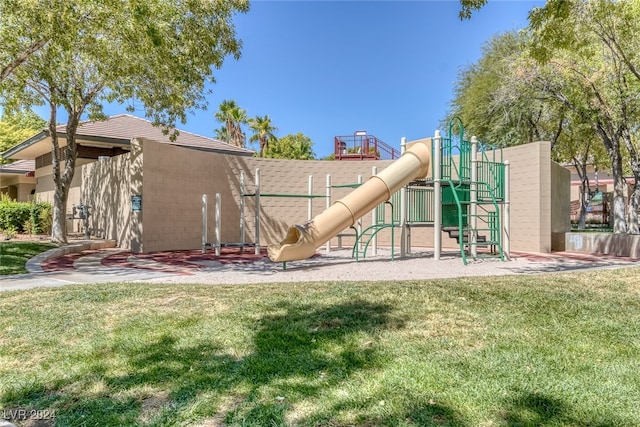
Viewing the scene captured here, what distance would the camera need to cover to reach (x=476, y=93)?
19562 millimetres

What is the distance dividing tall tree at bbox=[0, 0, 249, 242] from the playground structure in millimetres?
4874

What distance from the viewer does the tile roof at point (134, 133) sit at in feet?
56.4

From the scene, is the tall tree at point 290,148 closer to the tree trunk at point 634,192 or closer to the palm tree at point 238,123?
the palm tree at point 238,123

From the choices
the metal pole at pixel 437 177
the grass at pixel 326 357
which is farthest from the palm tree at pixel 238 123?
the grass at pixel 326 357

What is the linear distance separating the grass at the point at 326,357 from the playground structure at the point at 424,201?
3.14 m

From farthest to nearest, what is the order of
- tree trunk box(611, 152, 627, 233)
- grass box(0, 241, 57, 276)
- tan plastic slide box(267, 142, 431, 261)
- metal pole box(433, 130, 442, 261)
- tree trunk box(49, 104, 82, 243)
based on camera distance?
tree trunk box(611, 152, 627, 233)
tree trunk box(49, 104, 82, 243)
metal pole box(433, 130, 442, 261)
tan plastic slide box(267, 142, 431, 261)
grass box(0, 241, 57, 276)

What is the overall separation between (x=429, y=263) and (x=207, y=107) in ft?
28.9

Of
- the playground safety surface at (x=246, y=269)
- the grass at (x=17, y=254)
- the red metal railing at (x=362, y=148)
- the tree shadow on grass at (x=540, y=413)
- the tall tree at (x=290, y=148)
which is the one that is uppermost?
the tall tree at (x=290, y=148)

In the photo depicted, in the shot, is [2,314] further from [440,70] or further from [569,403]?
[440,70]

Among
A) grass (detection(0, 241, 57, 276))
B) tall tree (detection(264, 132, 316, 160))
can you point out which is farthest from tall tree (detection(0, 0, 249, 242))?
tall tree (detection(264, 132, 316, 160))

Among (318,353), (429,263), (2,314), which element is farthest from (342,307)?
(429,263)

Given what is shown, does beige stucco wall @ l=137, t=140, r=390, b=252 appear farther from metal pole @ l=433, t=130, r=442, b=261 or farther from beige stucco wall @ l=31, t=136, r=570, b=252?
metal pole @ l=433, t=130, r=442, b=261

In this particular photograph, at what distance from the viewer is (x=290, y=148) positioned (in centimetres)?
3650

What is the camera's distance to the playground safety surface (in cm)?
716
